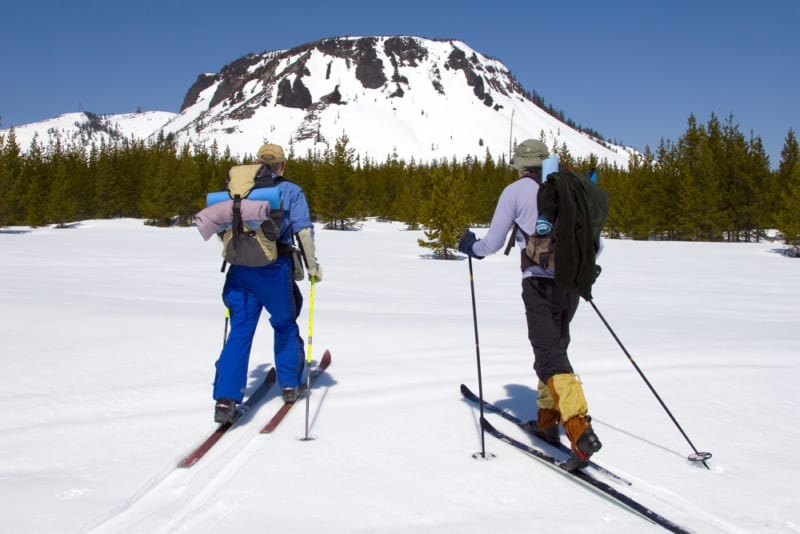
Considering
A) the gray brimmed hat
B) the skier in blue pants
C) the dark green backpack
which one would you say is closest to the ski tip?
the dark green backpack

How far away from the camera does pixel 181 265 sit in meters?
18.9

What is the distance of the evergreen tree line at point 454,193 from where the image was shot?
102ft

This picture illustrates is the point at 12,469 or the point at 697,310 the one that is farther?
the point at 697,310

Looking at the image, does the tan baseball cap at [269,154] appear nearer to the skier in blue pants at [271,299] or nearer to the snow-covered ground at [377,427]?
the skier in blue pants at [271,299]

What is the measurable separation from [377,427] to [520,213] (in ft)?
6.56

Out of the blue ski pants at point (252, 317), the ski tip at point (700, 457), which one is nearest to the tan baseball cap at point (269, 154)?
the blue ski pants at point (252, 317)

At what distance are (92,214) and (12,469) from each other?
61.4 meters

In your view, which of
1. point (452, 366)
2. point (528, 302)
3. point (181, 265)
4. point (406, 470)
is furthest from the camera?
point (181, 265)

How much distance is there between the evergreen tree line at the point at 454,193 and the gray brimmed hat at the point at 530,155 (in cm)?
2309

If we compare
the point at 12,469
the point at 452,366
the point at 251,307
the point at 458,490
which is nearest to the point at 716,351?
the point at 452,366

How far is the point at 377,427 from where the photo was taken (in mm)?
4172

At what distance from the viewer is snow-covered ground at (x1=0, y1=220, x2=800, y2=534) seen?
9.30 feet

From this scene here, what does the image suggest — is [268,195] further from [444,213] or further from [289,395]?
[444,213]

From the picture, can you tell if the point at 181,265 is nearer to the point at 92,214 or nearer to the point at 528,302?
the point at 528,302
